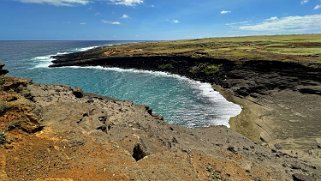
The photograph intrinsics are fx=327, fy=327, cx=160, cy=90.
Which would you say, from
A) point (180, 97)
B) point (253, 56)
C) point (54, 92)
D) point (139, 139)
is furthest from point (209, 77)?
point (139, 139)

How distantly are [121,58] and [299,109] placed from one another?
8078cm

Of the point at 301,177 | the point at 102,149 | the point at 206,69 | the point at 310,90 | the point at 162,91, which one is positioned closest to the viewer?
the point at 102,149

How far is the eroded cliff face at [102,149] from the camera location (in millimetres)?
16656

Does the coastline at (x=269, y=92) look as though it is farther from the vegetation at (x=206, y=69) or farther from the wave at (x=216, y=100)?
the wave at (x=216, y=100)

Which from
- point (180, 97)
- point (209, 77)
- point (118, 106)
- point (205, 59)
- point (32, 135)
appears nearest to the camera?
point (32, 135)

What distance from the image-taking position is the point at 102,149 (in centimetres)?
1920

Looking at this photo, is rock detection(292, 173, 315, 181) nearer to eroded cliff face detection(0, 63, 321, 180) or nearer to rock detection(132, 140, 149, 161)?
eroded cliff face detection(0, 63, 321, 180)

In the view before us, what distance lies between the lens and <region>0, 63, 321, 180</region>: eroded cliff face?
16.7m

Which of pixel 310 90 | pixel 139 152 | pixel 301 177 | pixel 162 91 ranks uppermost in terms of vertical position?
pixel 139 152

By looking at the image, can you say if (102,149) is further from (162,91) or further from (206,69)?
(206,69)

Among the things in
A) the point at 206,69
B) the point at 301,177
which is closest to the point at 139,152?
the point at 301,177

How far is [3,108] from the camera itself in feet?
64.5

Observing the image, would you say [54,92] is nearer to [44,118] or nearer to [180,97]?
[44,118]

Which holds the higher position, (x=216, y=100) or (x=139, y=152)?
(x=139, y=152)
